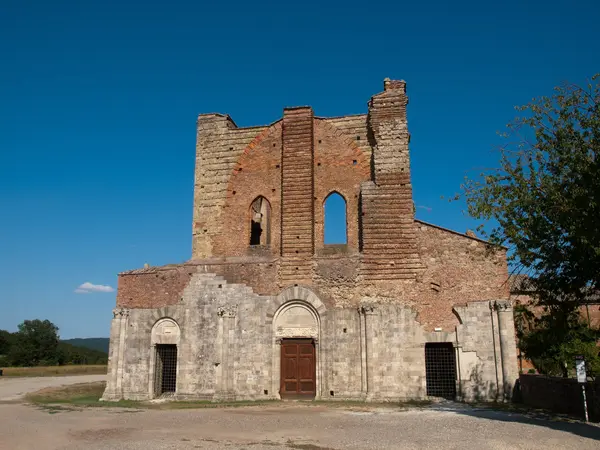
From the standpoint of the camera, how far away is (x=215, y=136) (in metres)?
22.8

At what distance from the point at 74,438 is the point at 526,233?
437 inches

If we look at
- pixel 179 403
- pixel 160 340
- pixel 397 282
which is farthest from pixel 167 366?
pixel 397 282

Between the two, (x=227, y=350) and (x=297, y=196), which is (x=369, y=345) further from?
(x=297, y=196)

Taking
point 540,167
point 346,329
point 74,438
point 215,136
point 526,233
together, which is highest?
point 215,136

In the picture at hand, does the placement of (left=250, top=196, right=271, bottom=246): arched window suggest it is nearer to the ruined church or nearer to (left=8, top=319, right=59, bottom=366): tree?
the ruined church

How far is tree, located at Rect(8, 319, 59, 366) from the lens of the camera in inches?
2026

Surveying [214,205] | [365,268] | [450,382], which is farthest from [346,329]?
[214,205]

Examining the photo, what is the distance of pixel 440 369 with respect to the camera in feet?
60.0

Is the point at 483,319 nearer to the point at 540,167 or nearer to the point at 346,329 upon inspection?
the point at 346,329

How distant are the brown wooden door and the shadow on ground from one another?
446 centimetres

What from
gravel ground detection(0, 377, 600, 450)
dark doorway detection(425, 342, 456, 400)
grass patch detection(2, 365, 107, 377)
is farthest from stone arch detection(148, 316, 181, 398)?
grass patch detection(2, 365, 107, 377)

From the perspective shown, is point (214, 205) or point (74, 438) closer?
point (74, 438)

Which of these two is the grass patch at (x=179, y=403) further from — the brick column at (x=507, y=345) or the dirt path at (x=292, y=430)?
the brick column at (x=507, y=345)

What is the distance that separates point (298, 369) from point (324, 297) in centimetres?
275
